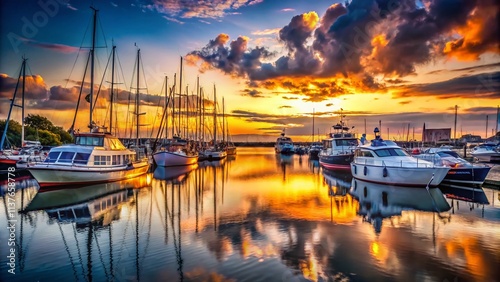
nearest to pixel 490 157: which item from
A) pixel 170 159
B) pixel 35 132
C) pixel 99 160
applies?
pixel 170 159

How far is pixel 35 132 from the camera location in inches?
2680

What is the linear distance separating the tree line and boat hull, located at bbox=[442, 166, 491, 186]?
208 feet

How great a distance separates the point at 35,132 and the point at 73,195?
2243 inches

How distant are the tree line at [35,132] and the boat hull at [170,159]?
28.5 metres

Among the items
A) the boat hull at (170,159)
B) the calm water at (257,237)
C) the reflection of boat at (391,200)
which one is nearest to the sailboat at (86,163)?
the calm water at (257,237)

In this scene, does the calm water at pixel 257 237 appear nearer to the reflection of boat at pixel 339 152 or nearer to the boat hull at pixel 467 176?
the boat hull at pixel 467 176

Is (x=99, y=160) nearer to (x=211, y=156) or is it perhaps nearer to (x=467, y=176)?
(x=467, y=176)

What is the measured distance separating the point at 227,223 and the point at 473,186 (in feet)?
68.7

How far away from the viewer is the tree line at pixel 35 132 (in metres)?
63.3

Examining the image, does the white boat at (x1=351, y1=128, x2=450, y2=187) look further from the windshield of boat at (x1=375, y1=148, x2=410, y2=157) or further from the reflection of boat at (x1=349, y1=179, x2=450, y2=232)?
the reflection of boat at (x1=349, y1=179, x2=450, y2=232)

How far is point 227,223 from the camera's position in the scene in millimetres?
15633

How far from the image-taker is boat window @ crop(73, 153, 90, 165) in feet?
82.9

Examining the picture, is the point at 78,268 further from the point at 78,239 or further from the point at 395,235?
the point at 395,235

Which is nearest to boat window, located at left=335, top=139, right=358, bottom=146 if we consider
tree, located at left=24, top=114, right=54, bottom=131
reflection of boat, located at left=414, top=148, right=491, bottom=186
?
reflection of boat, located at left=414, top=148, right=491, bottom=186
